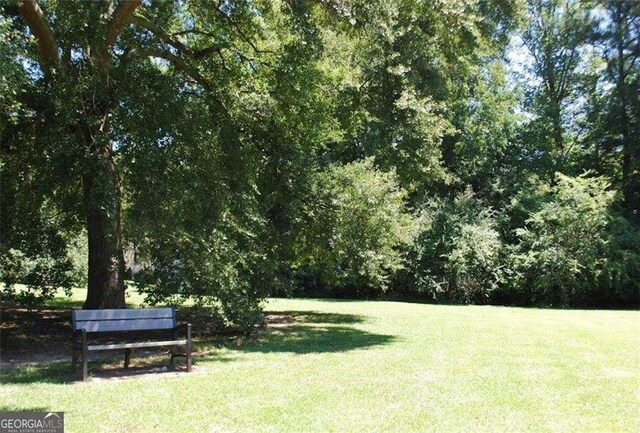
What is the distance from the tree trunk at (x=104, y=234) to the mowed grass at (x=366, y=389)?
206cm

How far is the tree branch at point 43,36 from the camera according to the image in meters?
9.20

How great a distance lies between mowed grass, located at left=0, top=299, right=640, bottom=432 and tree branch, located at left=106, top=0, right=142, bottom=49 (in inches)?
219

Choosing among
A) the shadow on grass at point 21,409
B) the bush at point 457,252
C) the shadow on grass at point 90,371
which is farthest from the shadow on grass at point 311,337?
the bush at point 457,252

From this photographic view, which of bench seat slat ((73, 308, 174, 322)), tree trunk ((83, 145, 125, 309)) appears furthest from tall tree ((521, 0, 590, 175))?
bench seat slat ((73, 308, 174, 322))

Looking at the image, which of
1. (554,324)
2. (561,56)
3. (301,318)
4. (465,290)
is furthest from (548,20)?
(301,318)

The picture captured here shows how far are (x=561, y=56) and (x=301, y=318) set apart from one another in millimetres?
24898

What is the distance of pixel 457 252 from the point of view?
80.6 feet

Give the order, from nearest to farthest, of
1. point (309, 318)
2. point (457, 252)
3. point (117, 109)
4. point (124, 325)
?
1. point (124, 325)
2. point (117, 109)
3. point (309, 318)
4. point (457, 252)

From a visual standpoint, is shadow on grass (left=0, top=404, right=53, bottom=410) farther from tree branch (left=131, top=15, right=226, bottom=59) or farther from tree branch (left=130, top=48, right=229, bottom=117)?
tree branch (left=131, top=15, right=226, bottom=59)

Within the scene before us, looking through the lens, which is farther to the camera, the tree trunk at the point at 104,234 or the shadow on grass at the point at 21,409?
the tree trunk at the point at 104,234

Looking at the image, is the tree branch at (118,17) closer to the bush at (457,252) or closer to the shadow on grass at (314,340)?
the shadow on grass at (314,340)

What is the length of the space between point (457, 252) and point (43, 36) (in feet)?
61.9

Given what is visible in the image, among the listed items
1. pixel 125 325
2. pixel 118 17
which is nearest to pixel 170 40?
pixel 118 17

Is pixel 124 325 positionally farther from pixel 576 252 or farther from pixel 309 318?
pixel 576 252
